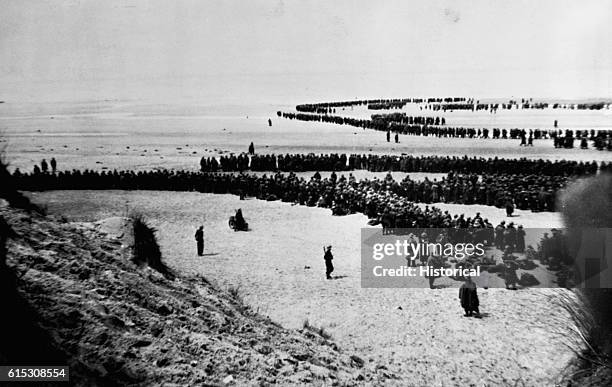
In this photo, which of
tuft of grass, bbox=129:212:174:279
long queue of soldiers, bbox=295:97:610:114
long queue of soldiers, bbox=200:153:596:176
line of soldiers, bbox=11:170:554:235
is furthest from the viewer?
long queue of soldiers, bbox=295:97:610:114

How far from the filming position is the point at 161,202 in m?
25.0

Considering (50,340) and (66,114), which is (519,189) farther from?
(66,114)

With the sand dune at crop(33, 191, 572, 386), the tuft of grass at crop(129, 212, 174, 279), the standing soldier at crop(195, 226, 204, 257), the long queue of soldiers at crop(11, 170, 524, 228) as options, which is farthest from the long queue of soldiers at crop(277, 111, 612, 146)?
the tuft of grass at crop(129, 212, 174, 279)

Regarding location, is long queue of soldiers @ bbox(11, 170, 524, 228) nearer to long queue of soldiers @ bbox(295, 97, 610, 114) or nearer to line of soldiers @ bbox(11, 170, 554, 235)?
line of soldiers @ bbox(11, 170, 554, 235)

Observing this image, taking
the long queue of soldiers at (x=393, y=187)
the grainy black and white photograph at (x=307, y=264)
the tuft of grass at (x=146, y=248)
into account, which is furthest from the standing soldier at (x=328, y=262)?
the long queue of soldiers at (x=393, y=187)

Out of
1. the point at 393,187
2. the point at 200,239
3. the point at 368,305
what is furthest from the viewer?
the point at 393,187

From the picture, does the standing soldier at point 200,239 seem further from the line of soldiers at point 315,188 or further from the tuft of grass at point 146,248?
the tuft of grass at point 146,248

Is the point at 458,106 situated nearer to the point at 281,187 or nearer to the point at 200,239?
the point at 281,187

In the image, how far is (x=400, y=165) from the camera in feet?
105

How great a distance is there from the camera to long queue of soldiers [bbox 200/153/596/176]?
29031mm

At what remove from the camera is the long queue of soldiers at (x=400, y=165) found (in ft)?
95.2

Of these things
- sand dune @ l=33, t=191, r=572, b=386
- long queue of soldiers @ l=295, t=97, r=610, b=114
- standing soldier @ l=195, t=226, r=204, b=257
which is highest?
long queue of soldiers @ l=295, t=97, r=610, b=114

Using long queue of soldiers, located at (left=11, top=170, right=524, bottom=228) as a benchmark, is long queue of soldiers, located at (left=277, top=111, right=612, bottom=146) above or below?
above

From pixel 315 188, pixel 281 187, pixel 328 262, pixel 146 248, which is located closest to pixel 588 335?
pixel 146 248
